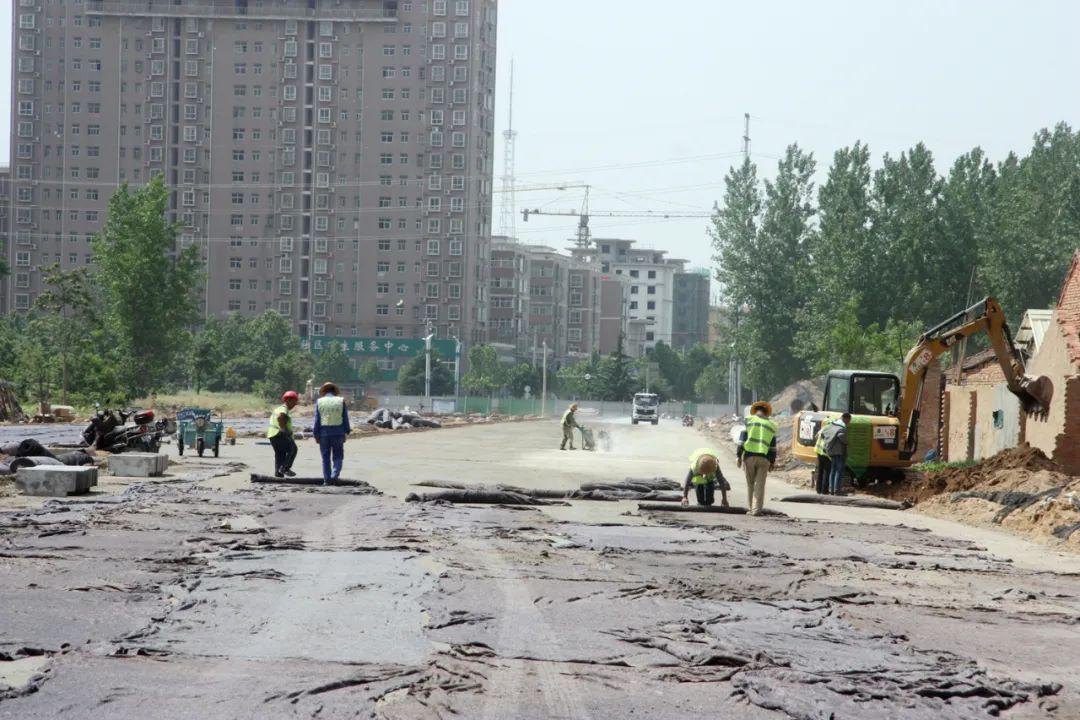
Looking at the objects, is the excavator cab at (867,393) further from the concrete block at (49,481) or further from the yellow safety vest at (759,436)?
the concrete block at (49,481)

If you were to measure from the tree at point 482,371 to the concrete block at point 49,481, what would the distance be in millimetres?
113751

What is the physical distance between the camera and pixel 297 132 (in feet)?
474

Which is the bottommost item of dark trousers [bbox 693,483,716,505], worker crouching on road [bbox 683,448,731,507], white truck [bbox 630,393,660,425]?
white truck [bbox 630,393,660,425]

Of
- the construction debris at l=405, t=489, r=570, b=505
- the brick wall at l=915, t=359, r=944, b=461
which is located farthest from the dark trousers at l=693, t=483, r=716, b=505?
the brick wall at l=915, t=359, r=944, b=461

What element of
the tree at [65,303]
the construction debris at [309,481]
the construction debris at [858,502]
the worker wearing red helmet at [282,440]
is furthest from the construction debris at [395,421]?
the construction debris at [309,481]

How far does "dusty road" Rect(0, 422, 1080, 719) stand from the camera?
24.7 ft

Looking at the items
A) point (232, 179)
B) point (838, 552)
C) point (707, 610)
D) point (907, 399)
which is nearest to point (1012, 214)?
point (907, 399)

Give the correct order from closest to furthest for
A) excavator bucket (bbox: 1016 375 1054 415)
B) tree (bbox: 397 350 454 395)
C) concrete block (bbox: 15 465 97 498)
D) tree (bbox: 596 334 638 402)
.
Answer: concrete block (bbox: 15 465 97 498) → excavator bucket (bbox: 1016 375 1054 415) → tree (bbox: 397 350 454 395) → tree (bbox: 596 334 638 402)

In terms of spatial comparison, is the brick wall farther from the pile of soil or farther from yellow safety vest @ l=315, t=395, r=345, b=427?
yellow safety vest @ l=315, t=395, r=345, b=427

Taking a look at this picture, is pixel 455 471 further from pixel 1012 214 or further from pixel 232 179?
pixel 232 179

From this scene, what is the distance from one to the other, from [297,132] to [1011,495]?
129 meters

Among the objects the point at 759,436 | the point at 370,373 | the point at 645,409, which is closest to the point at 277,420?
the point at 759,436

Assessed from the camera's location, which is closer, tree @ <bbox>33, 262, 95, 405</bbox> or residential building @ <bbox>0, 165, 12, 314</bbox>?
tree @ <bbox>33, 262, 95, 405</bbox>

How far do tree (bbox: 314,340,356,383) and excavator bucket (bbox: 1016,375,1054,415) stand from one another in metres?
94.7
